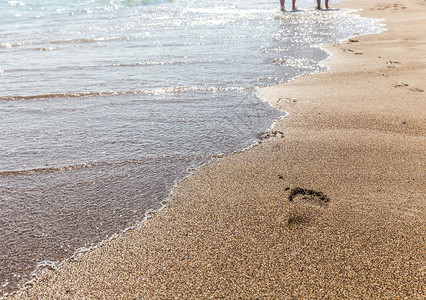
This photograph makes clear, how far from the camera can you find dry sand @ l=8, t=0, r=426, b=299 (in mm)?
1720

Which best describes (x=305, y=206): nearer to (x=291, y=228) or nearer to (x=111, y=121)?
(x=291, y=228)

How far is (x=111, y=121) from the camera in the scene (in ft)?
12.7

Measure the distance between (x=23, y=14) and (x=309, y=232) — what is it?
58.9 feet

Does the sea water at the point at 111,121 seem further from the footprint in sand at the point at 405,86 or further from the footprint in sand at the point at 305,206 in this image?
the footprint in sand at the point at 405,86

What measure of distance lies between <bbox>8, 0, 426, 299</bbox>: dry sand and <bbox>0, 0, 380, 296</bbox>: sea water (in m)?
0.25

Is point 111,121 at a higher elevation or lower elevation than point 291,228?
higher

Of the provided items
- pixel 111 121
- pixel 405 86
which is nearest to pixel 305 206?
pixel 111 121

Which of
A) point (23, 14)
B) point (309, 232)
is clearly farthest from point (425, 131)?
point (23, 14)

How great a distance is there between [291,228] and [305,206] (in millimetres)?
274

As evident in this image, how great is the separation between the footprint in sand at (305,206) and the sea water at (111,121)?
89 centimetres

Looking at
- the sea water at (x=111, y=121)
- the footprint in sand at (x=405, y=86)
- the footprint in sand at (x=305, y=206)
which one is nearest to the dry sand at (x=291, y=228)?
the footprint in sand at (x=305, y=206)

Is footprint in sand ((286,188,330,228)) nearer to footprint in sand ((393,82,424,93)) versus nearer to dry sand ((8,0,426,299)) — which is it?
dry sand ((8,0,426,299))

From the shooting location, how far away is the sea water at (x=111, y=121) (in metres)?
2.27

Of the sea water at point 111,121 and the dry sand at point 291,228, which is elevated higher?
the sea water at point 111,121
